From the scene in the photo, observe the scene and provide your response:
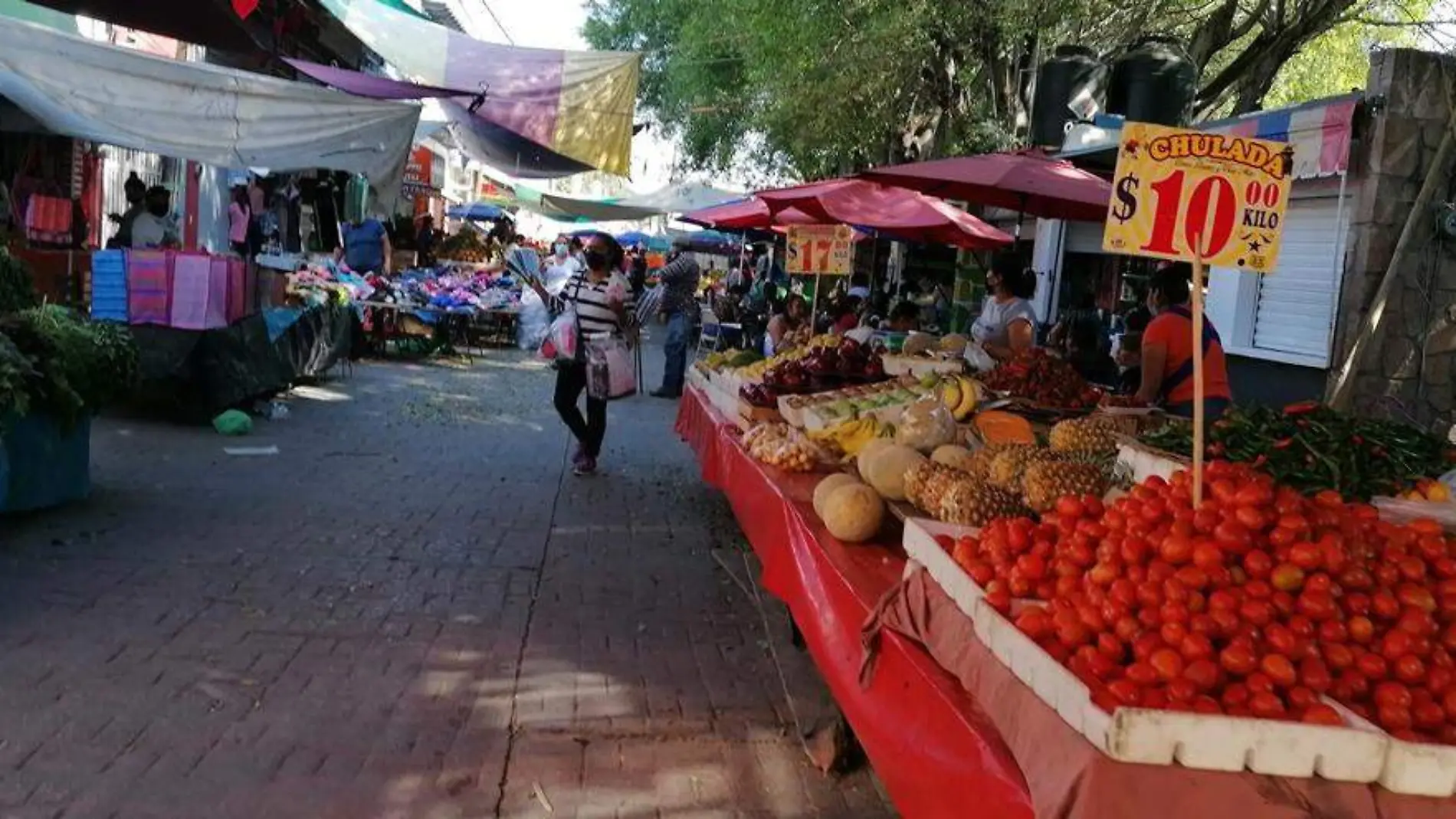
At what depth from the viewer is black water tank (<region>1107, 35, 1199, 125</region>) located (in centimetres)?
1277

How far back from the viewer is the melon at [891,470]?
5004 mm

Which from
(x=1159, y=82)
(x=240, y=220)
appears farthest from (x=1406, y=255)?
(x=240, y=220)

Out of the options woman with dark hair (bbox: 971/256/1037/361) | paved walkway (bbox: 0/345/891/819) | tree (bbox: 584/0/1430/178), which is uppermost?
tree (bbox: 584/0/1430/178)

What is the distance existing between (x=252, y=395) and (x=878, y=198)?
617cm

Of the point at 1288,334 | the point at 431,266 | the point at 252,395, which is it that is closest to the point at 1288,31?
the point at 1288,334

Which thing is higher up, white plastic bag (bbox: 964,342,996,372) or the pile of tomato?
white plastic bag (bbox: 964,342,996,372)

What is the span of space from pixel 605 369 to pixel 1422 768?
24.0 ft

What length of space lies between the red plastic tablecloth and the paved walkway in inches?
20.4

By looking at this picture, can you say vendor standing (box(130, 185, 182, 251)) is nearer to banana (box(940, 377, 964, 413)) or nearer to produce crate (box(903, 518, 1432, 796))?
banana (box(940, 377, 964, 413))

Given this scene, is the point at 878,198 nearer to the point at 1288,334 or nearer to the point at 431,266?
the point at 1288,334

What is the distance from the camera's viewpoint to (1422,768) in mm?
2352

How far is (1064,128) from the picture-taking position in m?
13.6

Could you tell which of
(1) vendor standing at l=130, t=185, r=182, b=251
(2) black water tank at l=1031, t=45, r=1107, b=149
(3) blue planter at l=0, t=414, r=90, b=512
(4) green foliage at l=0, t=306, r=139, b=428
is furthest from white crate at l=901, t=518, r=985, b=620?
(2) black water tank at l=1031, t=45, r=1107, b=149

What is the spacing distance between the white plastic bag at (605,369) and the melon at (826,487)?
4121 millimetres
